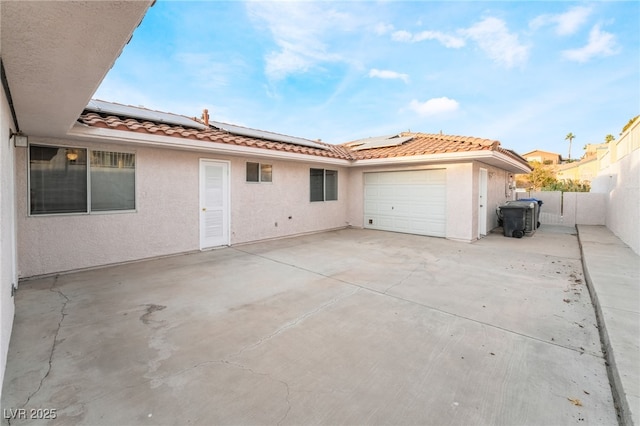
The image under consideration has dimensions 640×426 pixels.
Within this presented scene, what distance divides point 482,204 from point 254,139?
8798mm

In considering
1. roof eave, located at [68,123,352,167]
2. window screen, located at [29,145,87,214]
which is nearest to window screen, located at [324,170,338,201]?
roof eave, located at [68,123,352,167]

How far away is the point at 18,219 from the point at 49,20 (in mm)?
5653

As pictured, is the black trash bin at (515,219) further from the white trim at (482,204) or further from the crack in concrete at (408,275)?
the crack in concrete at (408,275)

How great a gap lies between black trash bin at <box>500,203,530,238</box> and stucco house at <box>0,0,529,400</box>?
768 millimetres

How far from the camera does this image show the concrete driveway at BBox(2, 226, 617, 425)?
7.25ft

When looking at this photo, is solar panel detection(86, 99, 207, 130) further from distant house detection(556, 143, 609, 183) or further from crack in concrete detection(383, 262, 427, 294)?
distant house detection(556, 143, 609, 183)

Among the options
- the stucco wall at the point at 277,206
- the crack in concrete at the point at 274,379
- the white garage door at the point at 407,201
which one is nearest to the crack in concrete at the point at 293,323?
the crack in concrete at the point at 274,379

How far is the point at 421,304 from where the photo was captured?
4.31 metres

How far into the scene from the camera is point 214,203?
8320mm

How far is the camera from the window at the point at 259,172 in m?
9.17

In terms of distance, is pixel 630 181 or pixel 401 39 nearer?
pixel 630 181

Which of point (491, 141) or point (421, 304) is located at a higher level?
point (491, 141)

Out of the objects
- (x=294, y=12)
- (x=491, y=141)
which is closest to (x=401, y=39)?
(x=294, y=12)

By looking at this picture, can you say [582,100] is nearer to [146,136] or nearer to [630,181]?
[630,181]
